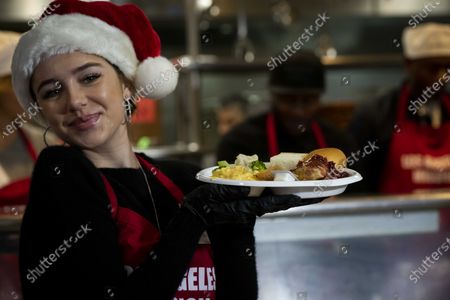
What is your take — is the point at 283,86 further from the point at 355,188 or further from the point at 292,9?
the point at 292,9

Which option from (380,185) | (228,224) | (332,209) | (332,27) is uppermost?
(332,27)

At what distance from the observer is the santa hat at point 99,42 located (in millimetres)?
1246

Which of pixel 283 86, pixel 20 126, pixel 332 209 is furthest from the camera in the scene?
pixel 20 126

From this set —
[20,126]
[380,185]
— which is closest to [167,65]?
[20,126]

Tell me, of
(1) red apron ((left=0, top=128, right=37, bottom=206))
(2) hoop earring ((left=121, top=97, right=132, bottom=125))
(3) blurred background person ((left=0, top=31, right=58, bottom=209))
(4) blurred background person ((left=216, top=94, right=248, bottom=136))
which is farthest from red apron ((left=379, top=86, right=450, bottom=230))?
(2) hoop earring ((left=121, top=97, right=132, bottom=125))

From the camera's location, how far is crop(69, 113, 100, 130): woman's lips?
1211mm

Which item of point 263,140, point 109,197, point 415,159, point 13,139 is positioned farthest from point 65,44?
point 415,159

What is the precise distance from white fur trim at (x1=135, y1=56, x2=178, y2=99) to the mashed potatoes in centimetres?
34

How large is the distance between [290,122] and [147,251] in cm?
117

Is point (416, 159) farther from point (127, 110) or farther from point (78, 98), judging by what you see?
point (78, 98)

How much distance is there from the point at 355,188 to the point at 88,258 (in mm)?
1562

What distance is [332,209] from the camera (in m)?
1.71

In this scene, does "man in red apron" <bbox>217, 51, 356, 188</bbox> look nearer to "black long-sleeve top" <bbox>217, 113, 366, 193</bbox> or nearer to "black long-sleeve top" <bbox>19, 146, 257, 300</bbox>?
"black long-sleeve top" <bbox>217, 113, 366, 193</bbox>

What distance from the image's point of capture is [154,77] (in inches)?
53.2
